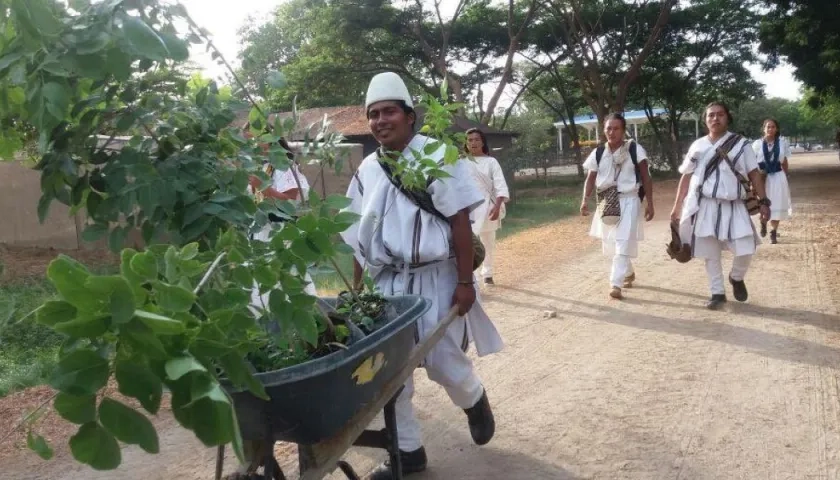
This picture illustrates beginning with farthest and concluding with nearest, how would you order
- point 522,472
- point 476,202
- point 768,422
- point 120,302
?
point 768,422, point 522,472, point 476,202, point 120,302

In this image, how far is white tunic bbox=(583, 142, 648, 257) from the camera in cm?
741

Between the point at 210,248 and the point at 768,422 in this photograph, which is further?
the point at 768,422

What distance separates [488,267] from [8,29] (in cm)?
704

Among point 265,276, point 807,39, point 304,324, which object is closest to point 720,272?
point 304,324

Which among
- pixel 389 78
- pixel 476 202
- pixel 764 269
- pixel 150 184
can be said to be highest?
pixel 389 78

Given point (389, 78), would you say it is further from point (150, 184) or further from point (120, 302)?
point (120, 302)

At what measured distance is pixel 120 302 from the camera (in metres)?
1.16

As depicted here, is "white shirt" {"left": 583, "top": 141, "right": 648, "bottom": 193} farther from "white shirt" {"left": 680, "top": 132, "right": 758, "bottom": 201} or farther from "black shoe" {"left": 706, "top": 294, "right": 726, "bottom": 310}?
"black shoe" {"left": 706, "top": 294, "right": 726, "bottom": 310}

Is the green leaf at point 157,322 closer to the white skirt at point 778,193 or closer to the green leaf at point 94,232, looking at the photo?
the green leaf at point 94,232

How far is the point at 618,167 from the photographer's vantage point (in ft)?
24.6

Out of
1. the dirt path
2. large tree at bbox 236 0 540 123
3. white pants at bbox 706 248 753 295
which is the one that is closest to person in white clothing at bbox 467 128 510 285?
the dirt path

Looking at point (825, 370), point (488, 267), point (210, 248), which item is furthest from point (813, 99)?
point (210, 248)

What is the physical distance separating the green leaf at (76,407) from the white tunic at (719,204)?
6325 mm

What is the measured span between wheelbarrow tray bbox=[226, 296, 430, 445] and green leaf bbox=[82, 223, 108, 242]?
0.58 meters
